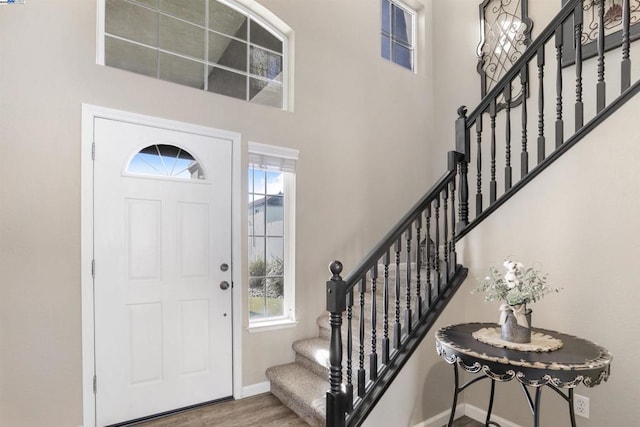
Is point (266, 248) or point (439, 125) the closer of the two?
point (266, 248)

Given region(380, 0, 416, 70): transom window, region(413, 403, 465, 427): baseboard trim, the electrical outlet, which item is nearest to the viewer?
the electrical outlet

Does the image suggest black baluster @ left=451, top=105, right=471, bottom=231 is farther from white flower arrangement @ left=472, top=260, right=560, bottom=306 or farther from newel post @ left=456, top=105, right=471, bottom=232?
white flower arrangement @ left=472, top=260, right=560, bottom=306

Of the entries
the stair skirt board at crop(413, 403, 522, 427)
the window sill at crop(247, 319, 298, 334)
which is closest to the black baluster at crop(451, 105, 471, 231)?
the stair skirt board at crop(413, 403, 522, 427)

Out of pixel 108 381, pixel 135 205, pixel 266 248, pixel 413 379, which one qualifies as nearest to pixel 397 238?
pixel 413 379

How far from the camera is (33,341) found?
228 centimetres

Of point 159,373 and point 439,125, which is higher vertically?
point 439,125

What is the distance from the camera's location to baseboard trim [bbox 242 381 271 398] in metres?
3.00

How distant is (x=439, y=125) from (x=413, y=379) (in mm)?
3144

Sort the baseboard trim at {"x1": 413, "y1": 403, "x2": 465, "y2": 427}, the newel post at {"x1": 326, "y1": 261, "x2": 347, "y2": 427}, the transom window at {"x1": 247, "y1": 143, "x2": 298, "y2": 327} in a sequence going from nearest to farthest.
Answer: the newel post at {"x1": 326, "y1": 261, "x2": 347, "y2": 427} < the baseboard trim at {"x1": 413, "y1": 403, "x2": 465, "y2": 427} < the transom window at {"x1": 247, "y1": 143, "x2": 298, "y2": 327}

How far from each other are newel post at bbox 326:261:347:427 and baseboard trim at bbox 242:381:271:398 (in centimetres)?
115

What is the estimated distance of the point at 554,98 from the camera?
354cm

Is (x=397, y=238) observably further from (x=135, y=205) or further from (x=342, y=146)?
(x=135, y=205)

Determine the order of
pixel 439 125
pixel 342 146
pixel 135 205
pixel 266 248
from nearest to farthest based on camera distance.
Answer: pixel 135 205 < pixel 266 248 < pixel 342 146 < pixel 439 125

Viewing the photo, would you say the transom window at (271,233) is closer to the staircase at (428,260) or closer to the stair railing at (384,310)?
the staircase at (428,260)
